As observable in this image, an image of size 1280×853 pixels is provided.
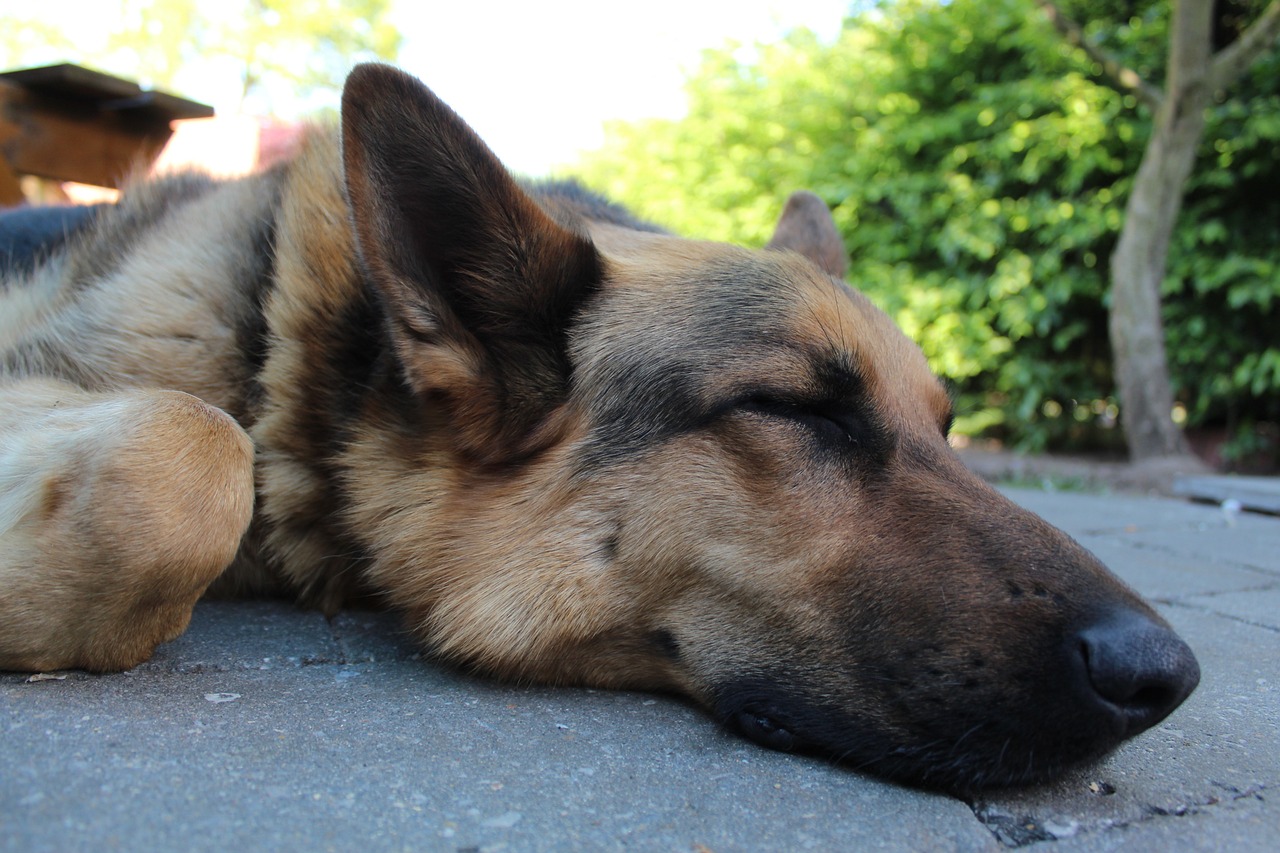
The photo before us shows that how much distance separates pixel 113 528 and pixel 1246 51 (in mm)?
8258

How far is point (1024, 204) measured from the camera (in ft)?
26.5

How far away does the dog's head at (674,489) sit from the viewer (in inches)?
63.6

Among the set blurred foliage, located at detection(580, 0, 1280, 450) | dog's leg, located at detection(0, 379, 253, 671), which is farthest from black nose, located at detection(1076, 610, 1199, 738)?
blurred foliage, located at detection(580, 0, 1280, 450)

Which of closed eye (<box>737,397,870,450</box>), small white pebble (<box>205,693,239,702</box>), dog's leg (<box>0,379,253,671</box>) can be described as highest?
closed eye (<box>737,397,870,450</box>)

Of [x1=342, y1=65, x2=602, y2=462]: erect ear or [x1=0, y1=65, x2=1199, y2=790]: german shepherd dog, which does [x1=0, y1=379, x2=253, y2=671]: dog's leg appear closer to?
[x1=0, y1=65, x2=1199, y2=790]: german shepherd dog

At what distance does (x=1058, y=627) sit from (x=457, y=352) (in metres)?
1.28

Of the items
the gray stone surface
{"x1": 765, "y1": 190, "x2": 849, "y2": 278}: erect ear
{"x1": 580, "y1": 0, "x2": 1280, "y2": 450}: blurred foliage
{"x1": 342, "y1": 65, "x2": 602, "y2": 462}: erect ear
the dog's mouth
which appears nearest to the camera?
the gray stone surface

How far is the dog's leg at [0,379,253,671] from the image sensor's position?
164 centimetres

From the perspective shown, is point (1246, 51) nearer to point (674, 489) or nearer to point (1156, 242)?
point (1156, 242)

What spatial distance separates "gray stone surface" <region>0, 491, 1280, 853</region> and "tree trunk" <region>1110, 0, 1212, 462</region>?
6.30 meters

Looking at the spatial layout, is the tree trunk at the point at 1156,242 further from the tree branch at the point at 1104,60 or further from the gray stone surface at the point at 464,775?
the gray stone surface at the point at 464,775

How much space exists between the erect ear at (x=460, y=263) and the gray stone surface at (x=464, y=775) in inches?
23.8

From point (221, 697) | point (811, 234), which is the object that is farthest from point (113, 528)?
point (811, 234)

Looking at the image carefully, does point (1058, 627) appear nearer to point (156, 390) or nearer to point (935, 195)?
point (156, 390)
